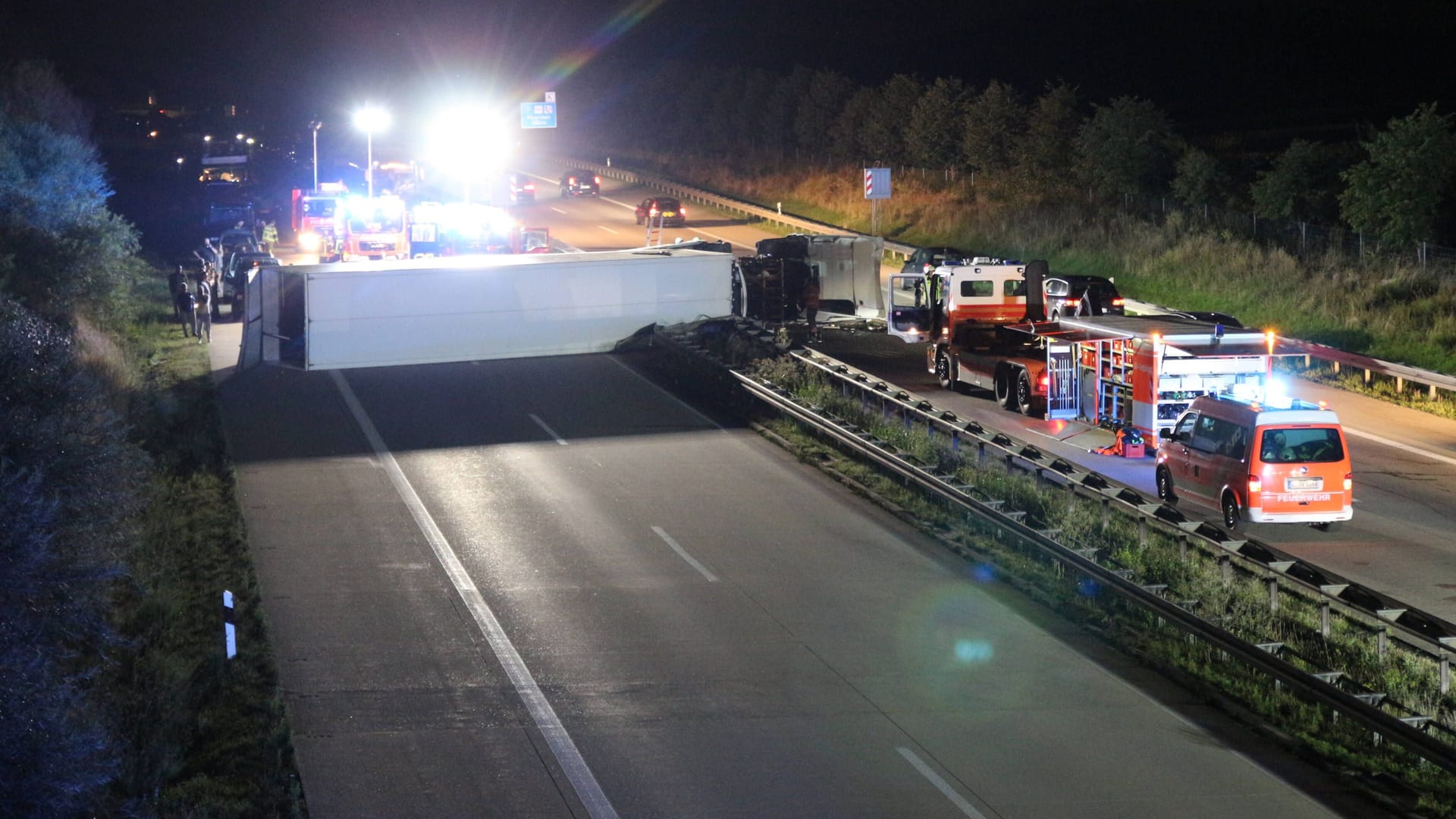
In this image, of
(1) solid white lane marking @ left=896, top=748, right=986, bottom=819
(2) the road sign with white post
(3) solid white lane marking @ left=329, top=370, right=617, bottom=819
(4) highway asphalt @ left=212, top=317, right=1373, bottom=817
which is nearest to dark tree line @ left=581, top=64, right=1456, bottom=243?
(2) the road sign with white post

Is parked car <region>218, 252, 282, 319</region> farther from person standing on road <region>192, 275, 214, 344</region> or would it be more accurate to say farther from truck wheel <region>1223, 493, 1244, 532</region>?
truck wheel <region>1223, 493, 1244, 532</region>

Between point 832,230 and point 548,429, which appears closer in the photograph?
point 548,429

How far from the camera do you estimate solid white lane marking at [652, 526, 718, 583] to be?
56.6 feet

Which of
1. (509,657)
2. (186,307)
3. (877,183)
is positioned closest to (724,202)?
(877,183)

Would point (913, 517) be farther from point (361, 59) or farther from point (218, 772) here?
point (361, 59)

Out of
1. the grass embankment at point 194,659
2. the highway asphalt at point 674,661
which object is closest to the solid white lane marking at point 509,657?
the highway asphalt at point 674,661

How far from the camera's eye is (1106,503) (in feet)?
59.3

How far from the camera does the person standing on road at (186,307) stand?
37844 millimetres

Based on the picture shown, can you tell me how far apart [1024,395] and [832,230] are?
115 feet

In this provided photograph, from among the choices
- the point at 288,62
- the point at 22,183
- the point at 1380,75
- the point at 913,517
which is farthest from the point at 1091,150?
the point at 288,62

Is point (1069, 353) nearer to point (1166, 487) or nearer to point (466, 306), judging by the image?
point (1166, 487)

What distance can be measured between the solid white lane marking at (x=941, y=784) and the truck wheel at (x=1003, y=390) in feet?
51.6

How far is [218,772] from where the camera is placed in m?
11.7

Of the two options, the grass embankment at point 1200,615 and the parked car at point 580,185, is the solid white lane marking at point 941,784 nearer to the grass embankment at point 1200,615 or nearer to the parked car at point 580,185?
the grass embankment at point 1200,615
